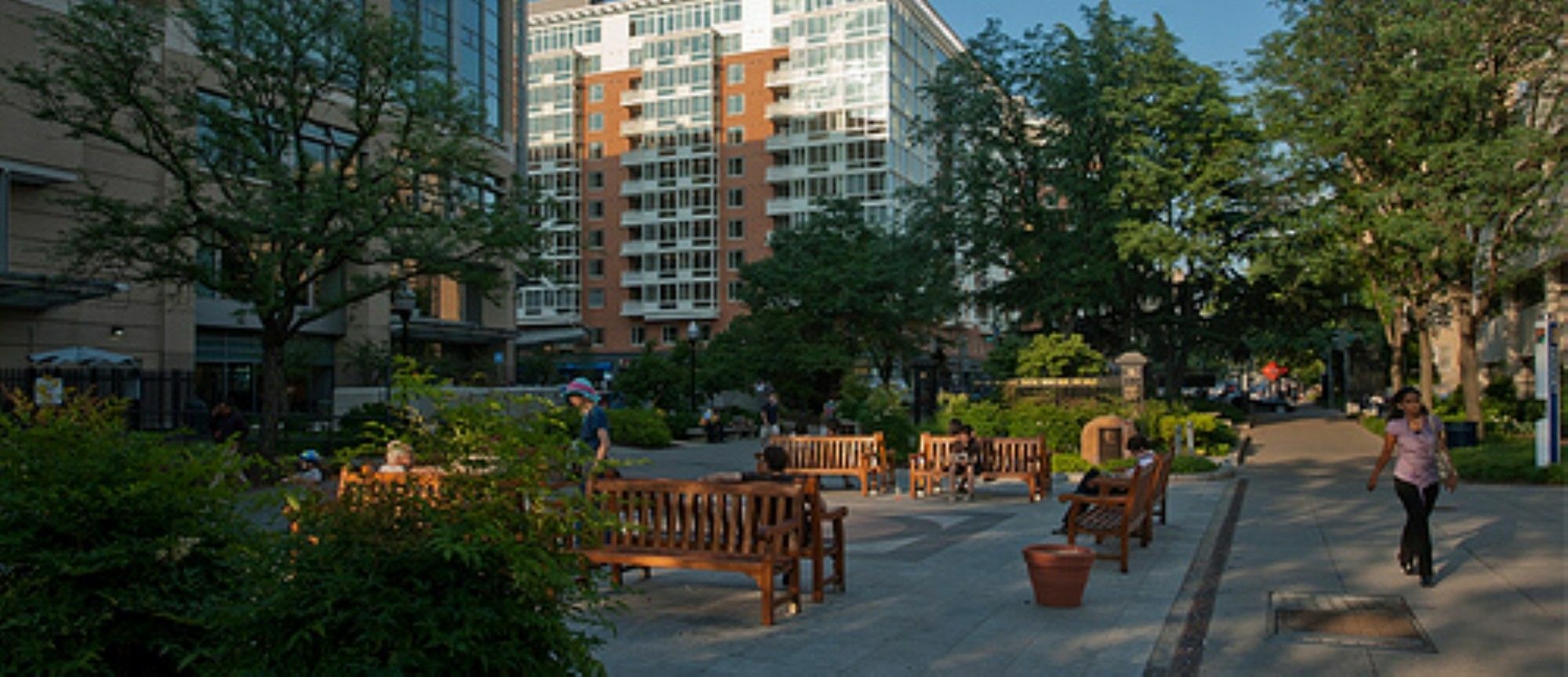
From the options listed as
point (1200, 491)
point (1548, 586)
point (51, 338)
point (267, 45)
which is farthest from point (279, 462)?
point (51, 338)

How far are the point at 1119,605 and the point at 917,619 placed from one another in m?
1.67

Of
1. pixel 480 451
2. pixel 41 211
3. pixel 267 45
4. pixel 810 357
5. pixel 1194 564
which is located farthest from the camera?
pixel 810 357

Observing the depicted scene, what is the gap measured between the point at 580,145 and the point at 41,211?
200 ft

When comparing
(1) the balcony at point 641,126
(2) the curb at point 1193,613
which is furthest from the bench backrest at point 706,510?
(1) the balcony at point 641,126

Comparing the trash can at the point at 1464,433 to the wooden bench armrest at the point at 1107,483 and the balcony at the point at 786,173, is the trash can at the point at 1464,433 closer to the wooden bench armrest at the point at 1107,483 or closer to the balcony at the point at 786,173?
the wooden bench armrest at the point at 1107,483

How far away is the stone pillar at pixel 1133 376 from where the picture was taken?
27.8 meters

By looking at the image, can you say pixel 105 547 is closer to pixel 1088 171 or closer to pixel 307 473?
pixel 307 473

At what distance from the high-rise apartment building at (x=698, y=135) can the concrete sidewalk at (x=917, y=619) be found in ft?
222

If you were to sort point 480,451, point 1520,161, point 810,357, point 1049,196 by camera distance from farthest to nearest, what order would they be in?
point 810,357 → point 1049,196 → point 1520,161 → point 480,451

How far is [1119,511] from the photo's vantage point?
1130 cm

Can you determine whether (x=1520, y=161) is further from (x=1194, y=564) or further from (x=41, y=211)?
(x=41, y=211)

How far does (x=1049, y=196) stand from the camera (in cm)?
3956

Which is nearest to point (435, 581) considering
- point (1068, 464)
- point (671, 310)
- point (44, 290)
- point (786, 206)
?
point (1068, 464)

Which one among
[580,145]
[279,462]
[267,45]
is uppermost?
[580,145]
